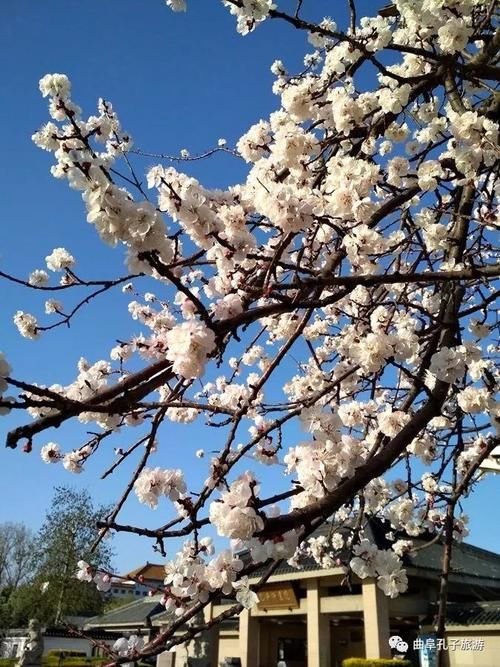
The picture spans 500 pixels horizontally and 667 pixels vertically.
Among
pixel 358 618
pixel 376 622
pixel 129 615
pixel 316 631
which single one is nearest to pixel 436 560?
pixel 358 618

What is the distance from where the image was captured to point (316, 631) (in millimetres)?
11258

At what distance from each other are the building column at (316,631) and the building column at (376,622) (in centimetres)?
140

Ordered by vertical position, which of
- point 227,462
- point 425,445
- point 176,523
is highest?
point 425,445

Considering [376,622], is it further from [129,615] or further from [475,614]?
[129,615]

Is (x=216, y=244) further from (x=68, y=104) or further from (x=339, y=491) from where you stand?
(x=339, y=491)

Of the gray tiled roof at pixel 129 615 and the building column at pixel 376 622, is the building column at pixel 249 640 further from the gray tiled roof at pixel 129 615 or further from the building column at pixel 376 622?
the gray tiled roof at pixel 129 615

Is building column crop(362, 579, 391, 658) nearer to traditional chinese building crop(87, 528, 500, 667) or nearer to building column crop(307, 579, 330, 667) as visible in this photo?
traditional chinese building crop(87, 528, 500, 667)

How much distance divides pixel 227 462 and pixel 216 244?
1049mm

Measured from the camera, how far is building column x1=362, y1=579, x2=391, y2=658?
977 centimetres

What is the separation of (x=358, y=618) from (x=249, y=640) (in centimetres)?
289

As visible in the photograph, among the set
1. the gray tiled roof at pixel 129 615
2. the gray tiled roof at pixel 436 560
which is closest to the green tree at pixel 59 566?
the gray tiled roof at pixel 129 615

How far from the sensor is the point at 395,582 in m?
3.21

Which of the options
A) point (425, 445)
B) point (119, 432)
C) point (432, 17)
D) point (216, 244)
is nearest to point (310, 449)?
point (216, 244)

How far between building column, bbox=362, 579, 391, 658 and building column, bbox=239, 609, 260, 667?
14.1ft
